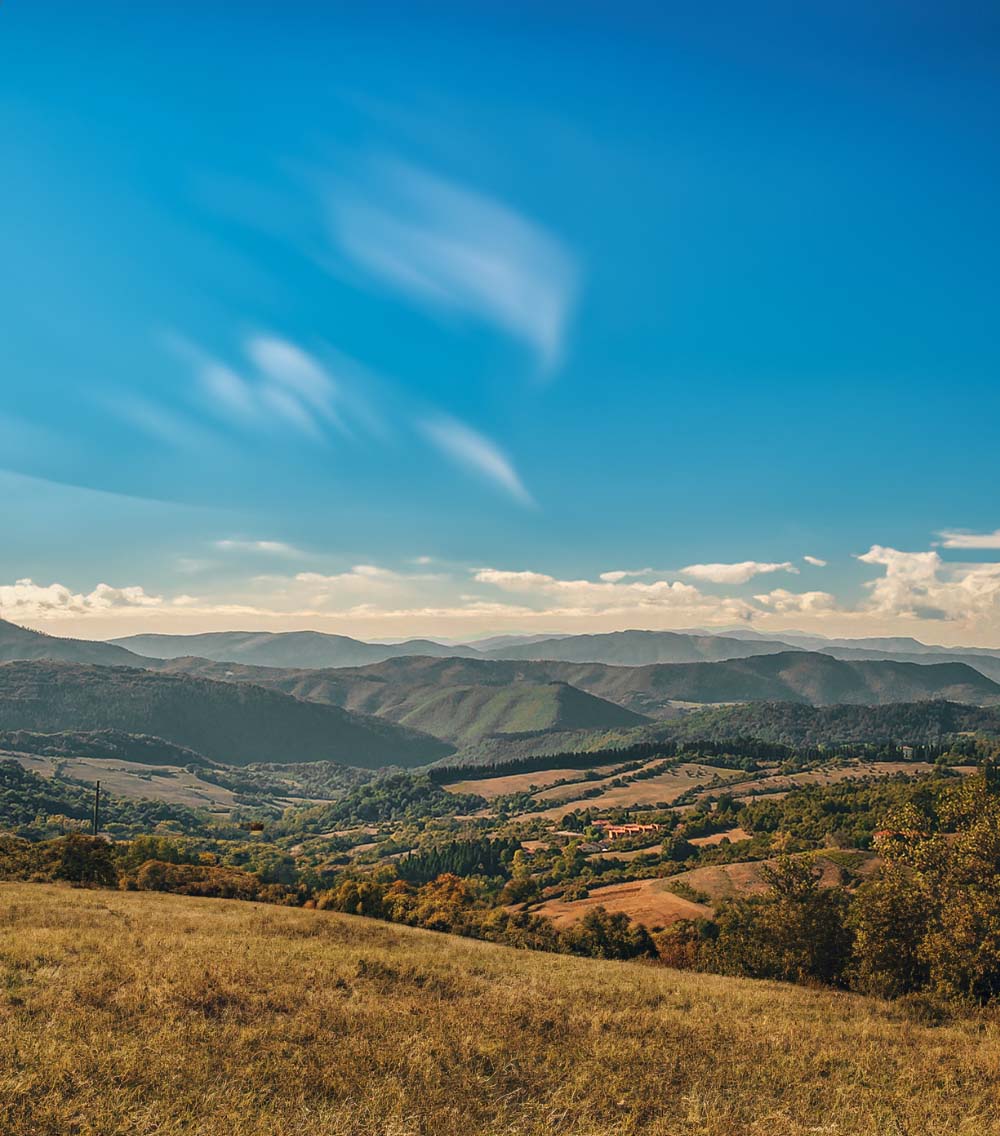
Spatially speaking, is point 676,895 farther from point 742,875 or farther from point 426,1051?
point 426,1051

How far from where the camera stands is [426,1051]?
59.8 ft

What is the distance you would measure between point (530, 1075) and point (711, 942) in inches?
2115

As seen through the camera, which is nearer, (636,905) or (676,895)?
(636,905)

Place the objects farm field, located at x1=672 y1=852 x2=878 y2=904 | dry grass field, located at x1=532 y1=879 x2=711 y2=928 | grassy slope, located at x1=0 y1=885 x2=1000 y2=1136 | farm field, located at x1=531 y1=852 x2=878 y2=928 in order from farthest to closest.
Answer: farm field, located at x1=672 y1=852 x2=878 y2=904 → farm field, located at x1=531 y1=852 x2=878 y2=928 → dry grass field, located at x1=532 y1=879 x2=711 y2=928 → grassy slope, located at x1=0 y1=885 x2=1000 y2=1136

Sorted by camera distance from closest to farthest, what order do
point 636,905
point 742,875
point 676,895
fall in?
point 636,905 < point 676,895 < point 742,875

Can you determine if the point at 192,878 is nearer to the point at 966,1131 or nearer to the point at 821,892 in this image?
the point at 821,892

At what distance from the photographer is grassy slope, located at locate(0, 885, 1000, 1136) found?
47.2ft

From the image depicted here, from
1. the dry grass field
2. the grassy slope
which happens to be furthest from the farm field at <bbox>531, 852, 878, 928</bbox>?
the grassy slope

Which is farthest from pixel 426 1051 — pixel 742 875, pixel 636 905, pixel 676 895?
pixel 742 875

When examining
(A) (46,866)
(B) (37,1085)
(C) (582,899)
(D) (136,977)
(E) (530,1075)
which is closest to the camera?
(B) (37,1085)

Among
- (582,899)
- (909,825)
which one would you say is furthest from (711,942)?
(582,899)

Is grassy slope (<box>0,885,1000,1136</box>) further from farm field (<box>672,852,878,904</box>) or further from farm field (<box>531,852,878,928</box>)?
farm field (<box>672,852,878,904</box>)

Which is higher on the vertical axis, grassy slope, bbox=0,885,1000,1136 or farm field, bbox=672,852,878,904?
grassy slope, bbox=0,885,1000,1136

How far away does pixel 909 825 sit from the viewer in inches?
1778
